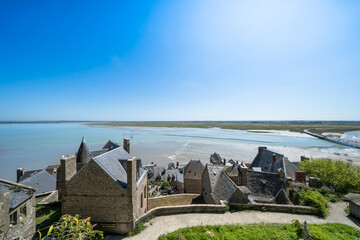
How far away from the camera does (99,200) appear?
12.6 metres

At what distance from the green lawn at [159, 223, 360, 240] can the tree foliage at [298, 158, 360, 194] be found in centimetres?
1239

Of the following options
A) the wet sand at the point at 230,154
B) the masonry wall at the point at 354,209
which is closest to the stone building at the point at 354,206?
the masonry wall at the point at 354,209

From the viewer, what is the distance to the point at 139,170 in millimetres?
17391

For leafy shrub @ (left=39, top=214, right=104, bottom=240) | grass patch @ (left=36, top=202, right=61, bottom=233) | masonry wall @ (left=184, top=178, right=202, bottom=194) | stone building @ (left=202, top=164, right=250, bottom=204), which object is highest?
leafy shrub @ (left=39, top=214, right=104, bottom=240)

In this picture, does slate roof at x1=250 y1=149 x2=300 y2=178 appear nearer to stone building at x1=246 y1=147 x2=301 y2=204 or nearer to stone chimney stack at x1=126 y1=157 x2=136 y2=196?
stone building at x1=246 y1=147 x2=301 y2=204

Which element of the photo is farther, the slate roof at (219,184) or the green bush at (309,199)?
the slate roof at (219,184)

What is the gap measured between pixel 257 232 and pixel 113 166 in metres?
13.2

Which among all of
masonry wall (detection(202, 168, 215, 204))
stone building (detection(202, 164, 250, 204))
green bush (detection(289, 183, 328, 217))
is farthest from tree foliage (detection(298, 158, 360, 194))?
masonry wall (detection(202, 168, 215, 204))

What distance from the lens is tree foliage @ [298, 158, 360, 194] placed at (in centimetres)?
2086

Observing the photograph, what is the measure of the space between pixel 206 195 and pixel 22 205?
1751 cm

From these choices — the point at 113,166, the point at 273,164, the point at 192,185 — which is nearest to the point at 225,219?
the point at 113,166

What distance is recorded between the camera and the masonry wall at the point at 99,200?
12.5 m

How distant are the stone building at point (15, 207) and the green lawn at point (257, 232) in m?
10.8

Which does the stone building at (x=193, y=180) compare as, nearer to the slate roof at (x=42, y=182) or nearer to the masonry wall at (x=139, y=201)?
the masonry wall at (x=139, y=201)
